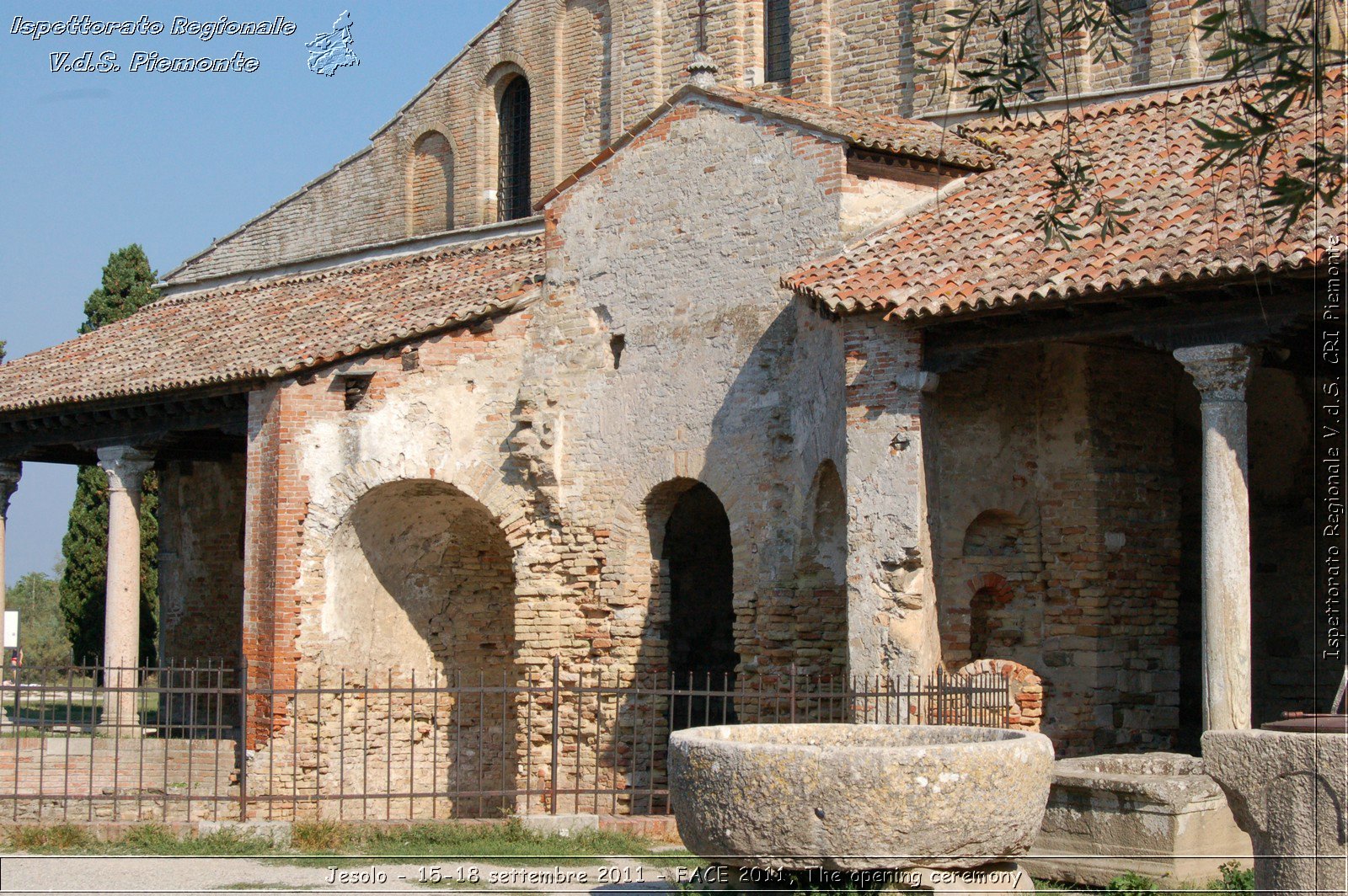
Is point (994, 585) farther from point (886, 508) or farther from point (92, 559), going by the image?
point (92, 559)

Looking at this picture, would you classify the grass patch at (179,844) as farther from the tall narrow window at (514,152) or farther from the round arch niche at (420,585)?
the tall narrow window at (514,152)

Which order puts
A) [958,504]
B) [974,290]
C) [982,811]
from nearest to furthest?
[982,811]
[974,290]
[958,504]

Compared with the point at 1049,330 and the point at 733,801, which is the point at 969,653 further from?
the point at 733,801

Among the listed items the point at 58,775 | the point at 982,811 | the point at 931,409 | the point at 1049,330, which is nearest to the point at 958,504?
the point at 931,409

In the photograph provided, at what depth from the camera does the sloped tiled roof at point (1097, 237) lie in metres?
11.2

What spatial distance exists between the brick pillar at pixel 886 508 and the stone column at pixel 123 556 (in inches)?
358

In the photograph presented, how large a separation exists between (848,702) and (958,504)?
6.09 feet

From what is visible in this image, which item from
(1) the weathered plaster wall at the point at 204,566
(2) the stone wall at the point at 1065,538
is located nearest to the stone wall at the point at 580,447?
(2) the stone wall at the point at 1065,538

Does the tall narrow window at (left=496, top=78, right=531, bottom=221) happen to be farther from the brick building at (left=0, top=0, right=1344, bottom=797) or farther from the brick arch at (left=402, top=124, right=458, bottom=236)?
the brick building at (left=0, top=0, right=1344, bottom=797)

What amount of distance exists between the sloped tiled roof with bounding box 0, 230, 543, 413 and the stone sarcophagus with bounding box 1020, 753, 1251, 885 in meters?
8.82

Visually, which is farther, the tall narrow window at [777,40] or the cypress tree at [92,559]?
the cypress tree at [92,559]

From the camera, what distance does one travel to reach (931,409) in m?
13.1

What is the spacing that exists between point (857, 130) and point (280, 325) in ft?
23.9

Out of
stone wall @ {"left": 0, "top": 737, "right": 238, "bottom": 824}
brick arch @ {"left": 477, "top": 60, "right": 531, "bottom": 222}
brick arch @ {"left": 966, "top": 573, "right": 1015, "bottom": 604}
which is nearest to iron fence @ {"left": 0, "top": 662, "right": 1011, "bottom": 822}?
stone wall @ {"left": 0, "top": 737, "right": 238, "bottom": 824}
